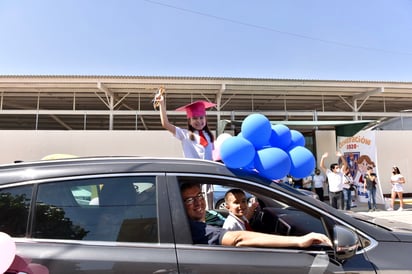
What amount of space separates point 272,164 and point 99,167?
3.65 feet

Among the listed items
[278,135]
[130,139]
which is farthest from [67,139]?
[278,135]

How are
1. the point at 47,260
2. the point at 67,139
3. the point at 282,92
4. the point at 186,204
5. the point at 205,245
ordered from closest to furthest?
the point at 47,260 < the point at 205,245 < the point at 186,204 < the point at 67,139 < the point at 282,92

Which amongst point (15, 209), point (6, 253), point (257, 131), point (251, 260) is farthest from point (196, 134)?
point (6, 253)

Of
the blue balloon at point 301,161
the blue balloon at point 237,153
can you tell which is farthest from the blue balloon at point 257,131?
the blue balloon at point 301,161

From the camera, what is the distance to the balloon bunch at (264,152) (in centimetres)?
232

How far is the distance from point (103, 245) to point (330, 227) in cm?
134

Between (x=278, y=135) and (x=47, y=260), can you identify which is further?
(x=278, y=135)

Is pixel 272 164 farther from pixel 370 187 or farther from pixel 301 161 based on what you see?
pixel 370 187

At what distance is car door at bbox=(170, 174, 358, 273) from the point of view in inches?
74.7

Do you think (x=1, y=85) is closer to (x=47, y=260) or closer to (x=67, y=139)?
(x=67, y=139)

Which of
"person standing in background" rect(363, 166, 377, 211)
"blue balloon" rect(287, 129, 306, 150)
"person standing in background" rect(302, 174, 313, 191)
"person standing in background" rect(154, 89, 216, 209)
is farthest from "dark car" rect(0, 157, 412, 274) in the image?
"person standing in background" rect(363, 166, 377, 211)

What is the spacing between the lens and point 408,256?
2.07 metres

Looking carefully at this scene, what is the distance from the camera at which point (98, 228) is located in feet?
6.49

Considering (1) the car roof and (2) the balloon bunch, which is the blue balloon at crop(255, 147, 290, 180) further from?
(1) the car roof
